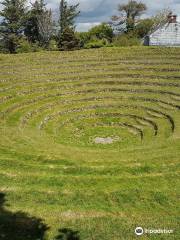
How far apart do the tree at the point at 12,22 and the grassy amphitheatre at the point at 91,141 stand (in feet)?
100

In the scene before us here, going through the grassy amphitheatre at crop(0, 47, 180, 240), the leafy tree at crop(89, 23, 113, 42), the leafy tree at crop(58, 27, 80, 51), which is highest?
the leafy tree at crop(89, 23, 113, 42)

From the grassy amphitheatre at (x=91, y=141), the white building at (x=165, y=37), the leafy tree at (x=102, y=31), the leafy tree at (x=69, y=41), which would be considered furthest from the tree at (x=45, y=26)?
the grassy amphitheatre at (x=91, y=141)

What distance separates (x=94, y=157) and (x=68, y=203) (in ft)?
19.4

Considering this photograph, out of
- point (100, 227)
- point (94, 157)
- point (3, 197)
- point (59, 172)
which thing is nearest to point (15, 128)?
point (94, 157)

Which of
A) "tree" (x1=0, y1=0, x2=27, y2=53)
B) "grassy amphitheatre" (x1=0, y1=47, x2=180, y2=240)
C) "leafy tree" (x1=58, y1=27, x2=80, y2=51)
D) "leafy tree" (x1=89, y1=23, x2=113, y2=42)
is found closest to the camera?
"grassy amphitheatre" (x1=0, y1=47, x2=180, y2=240)

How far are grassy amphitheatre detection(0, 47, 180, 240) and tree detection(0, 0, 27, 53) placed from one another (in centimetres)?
3062

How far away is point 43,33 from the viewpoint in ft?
255

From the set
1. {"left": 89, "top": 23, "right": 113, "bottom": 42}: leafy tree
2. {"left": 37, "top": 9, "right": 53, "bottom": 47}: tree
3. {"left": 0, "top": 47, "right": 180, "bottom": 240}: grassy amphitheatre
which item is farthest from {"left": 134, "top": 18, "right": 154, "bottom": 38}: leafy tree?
{"left": 0, "top": 47, "right": 180, "bottom": 240}: grassy amphitheatre

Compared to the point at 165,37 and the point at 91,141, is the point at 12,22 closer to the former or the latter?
the point at 165,37

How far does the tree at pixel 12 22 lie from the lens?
73938mm

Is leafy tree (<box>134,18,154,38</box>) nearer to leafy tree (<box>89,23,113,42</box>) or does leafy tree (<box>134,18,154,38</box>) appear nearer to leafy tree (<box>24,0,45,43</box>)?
leafy tree (<box>89,23,113,42</box>)

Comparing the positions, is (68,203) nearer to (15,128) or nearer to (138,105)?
(15,128)

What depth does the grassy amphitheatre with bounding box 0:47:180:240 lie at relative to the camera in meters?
13.5

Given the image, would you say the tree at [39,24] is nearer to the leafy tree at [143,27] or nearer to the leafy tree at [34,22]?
the leafy tree at [34,22]
